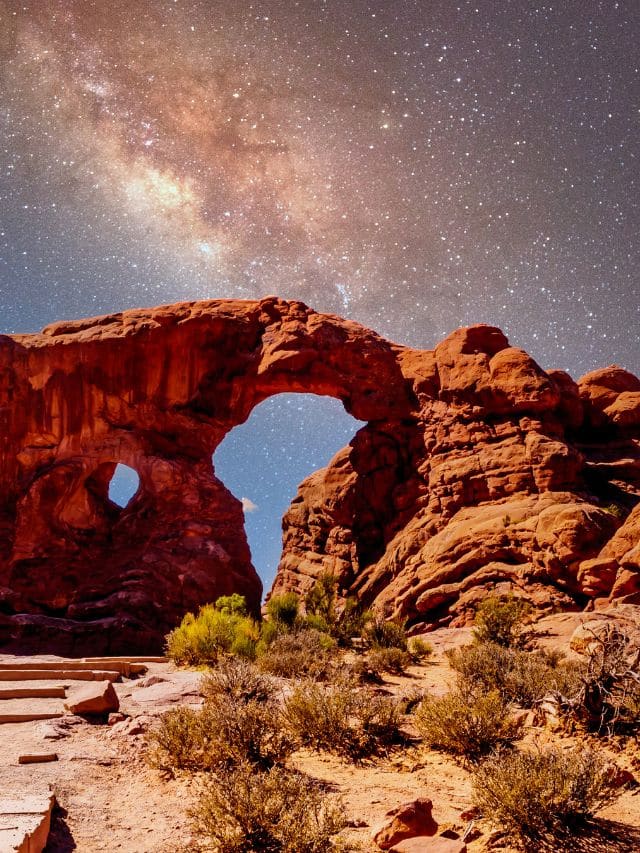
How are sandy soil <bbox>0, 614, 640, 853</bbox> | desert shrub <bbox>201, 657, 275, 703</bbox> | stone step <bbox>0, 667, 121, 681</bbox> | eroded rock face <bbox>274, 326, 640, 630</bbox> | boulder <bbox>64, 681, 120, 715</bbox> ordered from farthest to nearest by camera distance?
eroded rock face <bbox>274, 326, 640, 630</bbox>, stone step <bbox>0, 667, 121, 681</bbox>, boulder <bbox>64, 681, 120, 715</bbox>, desert shrub <bbox>201, 657, 275, 703</bbox>, sandy soil <bbox>0, 614, 640, 853</bbox>

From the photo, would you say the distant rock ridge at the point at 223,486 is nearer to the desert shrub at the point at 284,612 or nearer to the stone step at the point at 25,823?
the desert shrub at the point at 284,612

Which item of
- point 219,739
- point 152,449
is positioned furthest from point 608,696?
point 152,449

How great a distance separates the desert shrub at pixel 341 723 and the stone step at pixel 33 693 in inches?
139

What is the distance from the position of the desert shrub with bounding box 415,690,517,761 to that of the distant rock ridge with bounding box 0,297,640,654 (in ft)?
38.1

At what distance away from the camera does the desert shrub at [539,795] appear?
3518 mm

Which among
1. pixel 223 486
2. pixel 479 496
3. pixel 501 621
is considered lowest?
pixel 501 621

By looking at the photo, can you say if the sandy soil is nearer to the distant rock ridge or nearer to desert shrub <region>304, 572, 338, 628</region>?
desert shrub <region>304, 572, 338, 628</region>

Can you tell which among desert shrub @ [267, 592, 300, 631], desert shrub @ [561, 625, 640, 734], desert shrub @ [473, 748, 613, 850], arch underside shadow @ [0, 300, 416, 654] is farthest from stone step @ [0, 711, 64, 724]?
arch underside shadow @ [0, 300, 416, 654]

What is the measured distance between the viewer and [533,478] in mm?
19000

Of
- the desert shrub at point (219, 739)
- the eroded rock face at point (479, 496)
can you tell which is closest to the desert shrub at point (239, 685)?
the desert shrub at point (219, 739)

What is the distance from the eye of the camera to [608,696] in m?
5.84

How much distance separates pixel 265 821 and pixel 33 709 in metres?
4.80

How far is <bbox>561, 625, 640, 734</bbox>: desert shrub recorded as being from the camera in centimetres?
565

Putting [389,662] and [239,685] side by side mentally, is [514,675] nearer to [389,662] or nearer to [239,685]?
[389,662]
